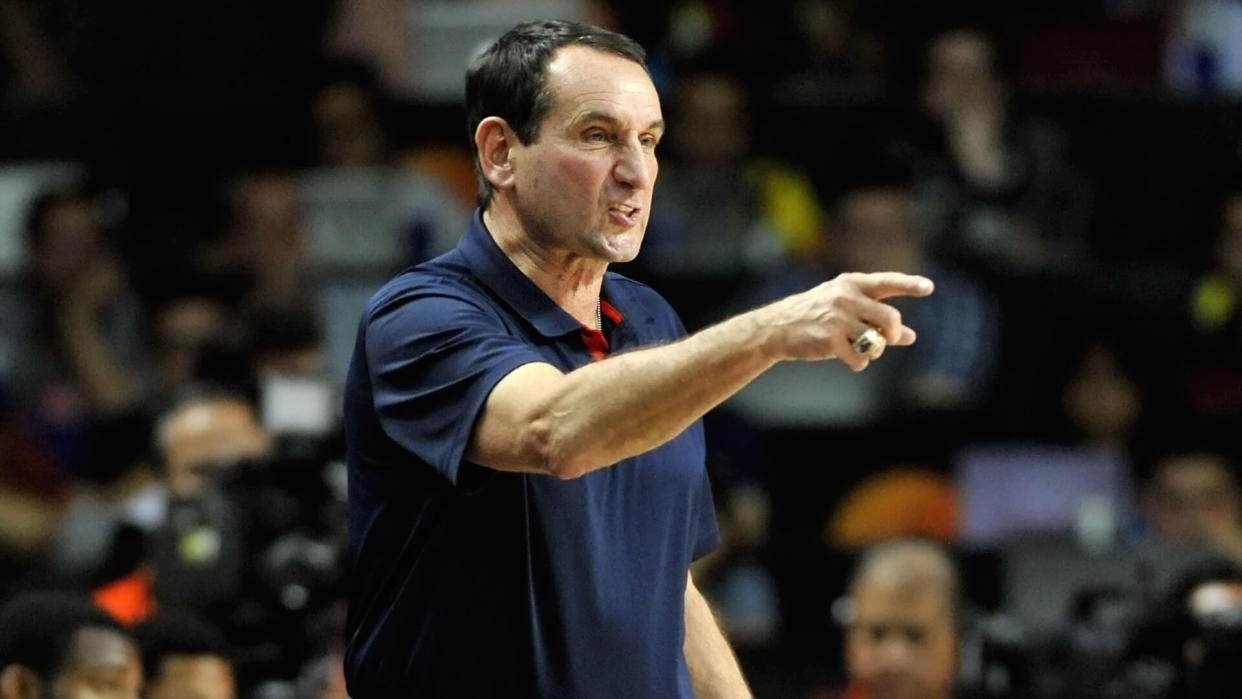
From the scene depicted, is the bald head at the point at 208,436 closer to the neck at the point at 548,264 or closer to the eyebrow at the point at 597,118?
the neck at the point at 548,264

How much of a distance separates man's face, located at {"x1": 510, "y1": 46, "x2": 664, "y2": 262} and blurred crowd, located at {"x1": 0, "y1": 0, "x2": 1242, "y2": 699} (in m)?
2.74

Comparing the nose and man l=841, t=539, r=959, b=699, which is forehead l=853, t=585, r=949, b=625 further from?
the nose

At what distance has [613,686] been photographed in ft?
10.4

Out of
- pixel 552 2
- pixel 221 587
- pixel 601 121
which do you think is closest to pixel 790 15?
pixel 552 2

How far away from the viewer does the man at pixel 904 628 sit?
617cm

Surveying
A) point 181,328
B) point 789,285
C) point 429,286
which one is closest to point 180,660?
point 429,286

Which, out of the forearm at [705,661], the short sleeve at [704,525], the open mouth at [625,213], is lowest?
the forearm at [705,661]

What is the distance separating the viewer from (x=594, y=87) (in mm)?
3227

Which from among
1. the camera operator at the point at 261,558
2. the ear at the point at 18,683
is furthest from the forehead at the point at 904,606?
the ear at the point at 18,683

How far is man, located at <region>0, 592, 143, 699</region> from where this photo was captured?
4789 mm

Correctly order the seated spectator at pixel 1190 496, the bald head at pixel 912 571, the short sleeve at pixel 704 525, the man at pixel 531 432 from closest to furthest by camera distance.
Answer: the man at pixel 531 432 < the short sleeve at pixel 704 525 < the bald head at pixel 912 571 < the seated spectator at pixel 1190 496

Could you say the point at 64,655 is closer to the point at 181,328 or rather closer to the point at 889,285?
the point at 889,285

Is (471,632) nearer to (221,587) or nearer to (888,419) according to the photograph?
(221,587)

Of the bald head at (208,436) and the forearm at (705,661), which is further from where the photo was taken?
the bald head at (208,436)
